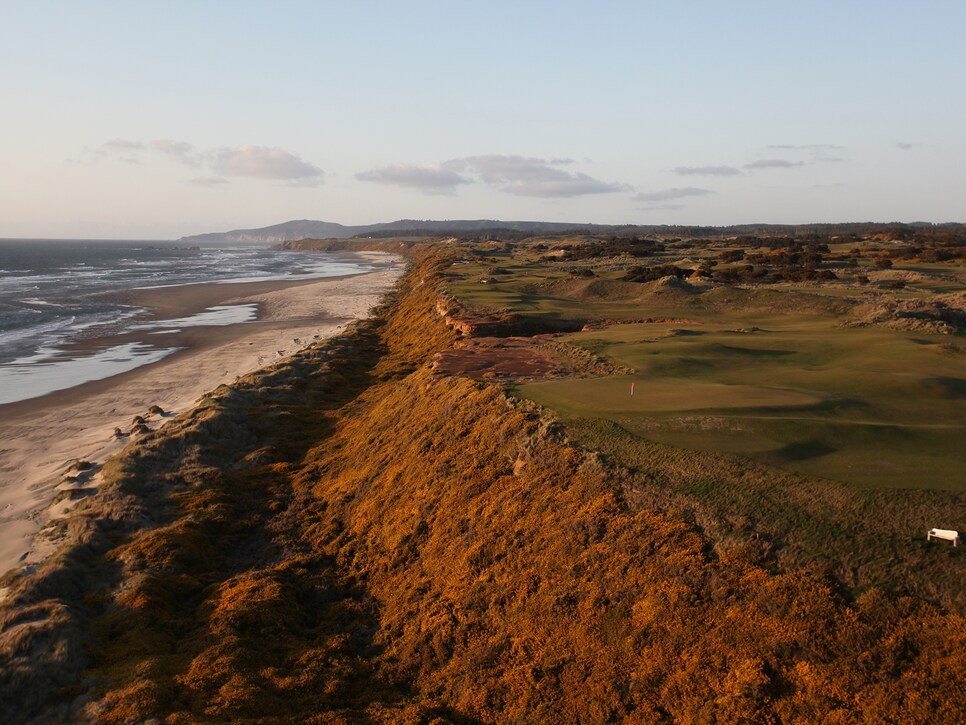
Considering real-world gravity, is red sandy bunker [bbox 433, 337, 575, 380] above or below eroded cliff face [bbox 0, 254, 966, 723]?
above

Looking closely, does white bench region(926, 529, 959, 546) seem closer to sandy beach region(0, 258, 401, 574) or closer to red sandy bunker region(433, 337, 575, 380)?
red sandy bunker region(433, 337, 575, 380)

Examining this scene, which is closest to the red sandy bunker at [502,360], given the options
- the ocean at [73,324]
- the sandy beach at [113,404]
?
the sandy beach at [113,404]

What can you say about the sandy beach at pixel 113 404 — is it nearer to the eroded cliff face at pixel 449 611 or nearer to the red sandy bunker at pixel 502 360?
the eroded cliff face at pixel 449 611

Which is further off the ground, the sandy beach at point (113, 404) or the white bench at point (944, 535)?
the white bench at point (944, 535)

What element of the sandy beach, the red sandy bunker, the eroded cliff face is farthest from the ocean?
the eroded cliff face

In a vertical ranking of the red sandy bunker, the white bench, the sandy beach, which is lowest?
the sandy beach

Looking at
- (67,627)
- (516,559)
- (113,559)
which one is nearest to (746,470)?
(516,559)
